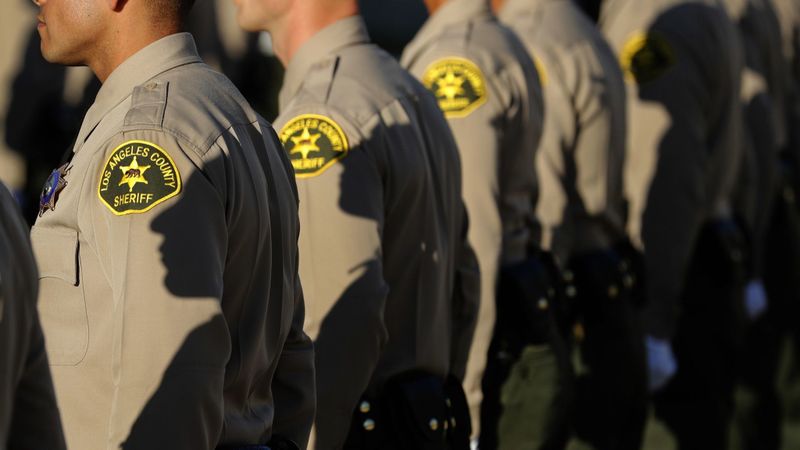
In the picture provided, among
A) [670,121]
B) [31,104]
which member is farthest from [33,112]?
[670,121]

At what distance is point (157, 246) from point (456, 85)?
171 centimetres

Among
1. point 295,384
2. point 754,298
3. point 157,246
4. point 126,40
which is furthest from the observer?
point 754,298

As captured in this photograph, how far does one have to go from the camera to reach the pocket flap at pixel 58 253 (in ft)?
6.78

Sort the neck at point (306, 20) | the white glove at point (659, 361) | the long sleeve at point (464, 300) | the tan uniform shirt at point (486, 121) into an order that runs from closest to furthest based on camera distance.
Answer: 1. the neck at point (306, 20)
2. the long sleeve at point (464, 300)
3. the tan uniform shirt at point (486, 121)
4. the white glove at point (659, 361)

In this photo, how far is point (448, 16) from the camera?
148 inches

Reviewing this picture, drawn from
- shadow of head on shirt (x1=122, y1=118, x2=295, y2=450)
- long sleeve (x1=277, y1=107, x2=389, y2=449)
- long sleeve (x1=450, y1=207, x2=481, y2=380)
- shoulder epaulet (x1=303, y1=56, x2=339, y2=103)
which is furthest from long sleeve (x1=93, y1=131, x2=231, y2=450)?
long sleeve (x1=450, y1=207, x2=481, y2=380)

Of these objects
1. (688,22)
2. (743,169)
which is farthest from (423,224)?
(743,169)

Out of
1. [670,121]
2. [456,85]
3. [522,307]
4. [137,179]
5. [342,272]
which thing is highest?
[137,179]

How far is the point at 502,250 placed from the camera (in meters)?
3.72

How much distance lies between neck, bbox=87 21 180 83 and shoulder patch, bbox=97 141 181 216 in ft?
0.75

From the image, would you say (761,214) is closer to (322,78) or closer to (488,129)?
(488,129)

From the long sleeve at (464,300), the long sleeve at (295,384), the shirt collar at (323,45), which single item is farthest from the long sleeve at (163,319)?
the long sleeve at (464,300)

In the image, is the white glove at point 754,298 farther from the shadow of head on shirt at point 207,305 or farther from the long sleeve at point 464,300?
the shadow of head on shirt at point 207,305

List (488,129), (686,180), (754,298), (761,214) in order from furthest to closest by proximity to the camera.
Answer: (761,214)
(754,298)
(686,180)
(488,129)
